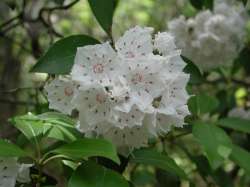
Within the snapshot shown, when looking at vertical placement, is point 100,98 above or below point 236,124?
above

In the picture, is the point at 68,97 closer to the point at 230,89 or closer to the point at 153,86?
the point at 153,86

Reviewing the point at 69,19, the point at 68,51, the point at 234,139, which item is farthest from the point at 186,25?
the point at 69,19

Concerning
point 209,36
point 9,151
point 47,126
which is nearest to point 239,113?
point 209,36

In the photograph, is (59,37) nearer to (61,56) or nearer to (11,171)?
(61,56)

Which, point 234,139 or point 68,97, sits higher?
point 68,97

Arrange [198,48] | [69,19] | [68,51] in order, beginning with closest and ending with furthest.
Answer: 1. [68,51]
2. [198,48]
3. [69,19]

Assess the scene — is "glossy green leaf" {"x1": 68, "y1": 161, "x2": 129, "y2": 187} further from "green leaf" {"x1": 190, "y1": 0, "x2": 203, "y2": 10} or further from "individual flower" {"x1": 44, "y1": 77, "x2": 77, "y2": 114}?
"green leaf" {"x1": 190, "y1": 0, "x2": 203, "y2": 10}
